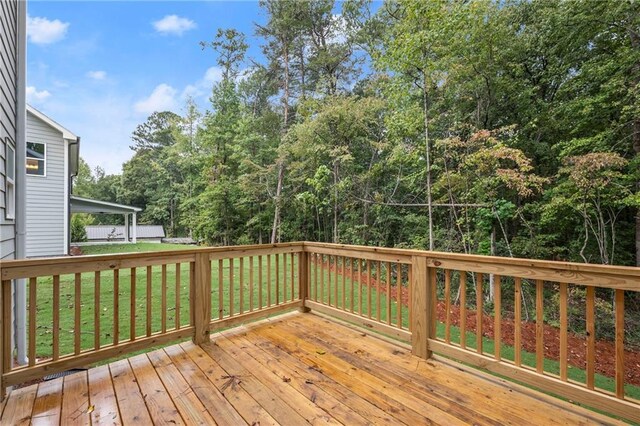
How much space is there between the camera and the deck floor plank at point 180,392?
1780mm

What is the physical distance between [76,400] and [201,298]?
3.63ft

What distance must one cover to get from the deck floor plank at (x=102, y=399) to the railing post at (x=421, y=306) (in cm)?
216

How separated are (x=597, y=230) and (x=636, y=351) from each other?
247cm

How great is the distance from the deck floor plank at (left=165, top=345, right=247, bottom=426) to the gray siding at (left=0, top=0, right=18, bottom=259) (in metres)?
1.64

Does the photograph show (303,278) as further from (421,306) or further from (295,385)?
(295,385)

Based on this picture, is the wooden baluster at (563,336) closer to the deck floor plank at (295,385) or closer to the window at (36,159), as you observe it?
the deck floor plank at (295,385)

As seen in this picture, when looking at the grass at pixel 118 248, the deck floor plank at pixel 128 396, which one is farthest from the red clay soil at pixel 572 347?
the grass at pixel 118 248

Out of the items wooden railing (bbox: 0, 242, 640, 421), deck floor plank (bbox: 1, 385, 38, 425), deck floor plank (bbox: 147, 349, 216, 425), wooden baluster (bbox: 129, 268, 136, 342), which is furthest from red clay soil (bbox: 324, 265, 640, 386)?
deck floor plank (bbox: 1, 385, 38, 425)

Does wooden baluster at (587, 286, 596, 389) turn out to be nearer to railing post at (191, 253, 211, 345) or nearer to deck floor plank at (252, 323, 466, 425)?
deck floor plank at (252, 323, 466, 425)

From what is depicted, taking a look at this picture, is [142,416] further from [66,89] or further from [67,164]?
[66,89]

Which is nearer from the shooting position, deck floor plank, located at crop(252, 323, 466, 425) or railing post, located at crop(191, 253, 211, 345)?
deck floor plank, located at crop(252, 323, 466, 425)

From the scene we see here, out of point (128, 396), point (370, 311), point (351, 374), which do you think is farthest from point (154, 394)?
point (370, 311)

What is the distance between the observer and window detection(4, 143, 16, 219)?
2804mm

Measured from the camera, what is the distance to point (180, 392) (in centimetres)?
205
